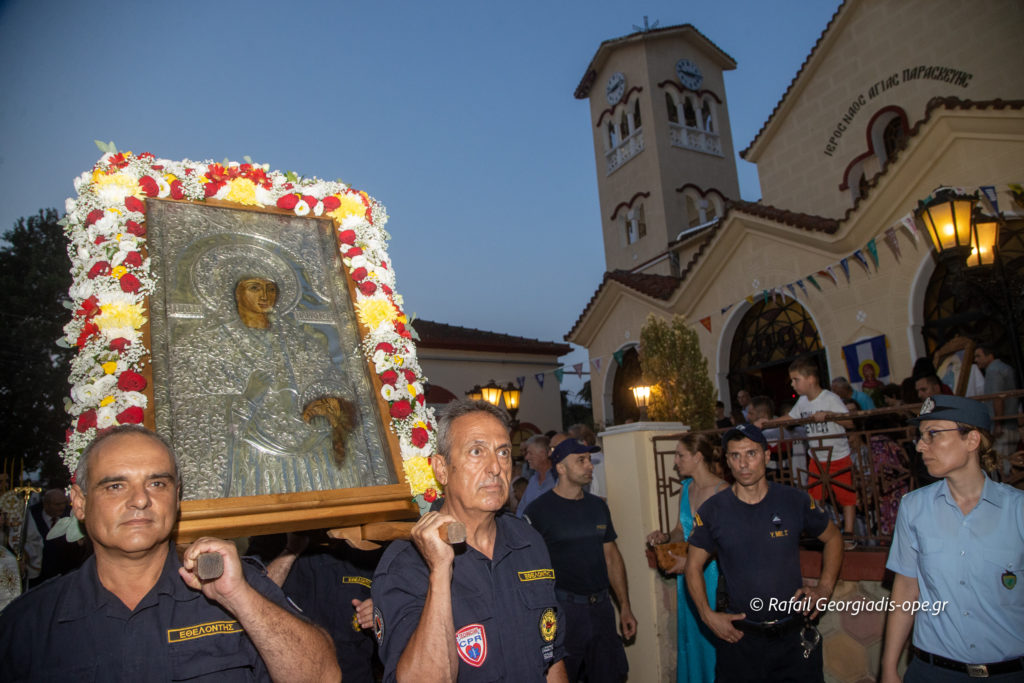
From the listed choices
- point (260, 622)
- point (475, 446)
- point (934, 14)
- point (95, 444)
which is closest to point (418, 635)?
point (260, 622)

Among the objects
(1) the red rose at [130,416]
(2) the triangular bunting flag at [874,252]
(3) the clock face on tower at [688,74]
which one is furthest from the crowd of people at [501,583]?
(3) the clock face on tower at [688,74]

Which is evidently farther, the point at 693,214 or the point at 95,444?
the point at 693,214

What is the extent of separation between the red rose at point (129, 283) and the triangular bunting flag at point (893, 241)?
10351 millimetres

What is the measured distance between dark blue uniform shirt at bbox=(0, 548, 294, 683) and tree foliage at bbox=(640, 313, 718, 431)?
8.90m

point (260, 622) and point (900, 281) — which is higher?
point (900, 281)

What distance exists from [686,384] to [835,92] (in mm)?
8331

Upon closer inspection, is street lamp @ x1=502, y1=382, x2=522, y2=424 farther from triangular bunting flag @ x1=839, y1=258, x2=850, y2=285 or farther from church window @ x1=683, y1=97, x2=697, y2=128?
church window @ x1=683, y1=97, x2=697, y2=128

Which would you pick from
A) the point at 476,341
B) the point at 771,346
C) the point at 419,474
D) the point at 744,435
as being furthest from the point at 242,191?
the point at 476,341

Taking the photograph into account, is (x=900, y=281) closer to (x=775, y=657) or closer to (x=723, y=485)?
(x=723, y=485)

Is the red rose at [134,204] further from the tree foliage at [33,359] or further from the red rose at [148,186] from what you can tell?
the tree foliage at [33,359]

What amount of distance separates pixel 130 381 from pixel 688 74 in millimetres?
22820

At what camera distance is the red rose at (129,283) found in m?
3.19

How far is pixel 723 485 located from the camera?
5.27m

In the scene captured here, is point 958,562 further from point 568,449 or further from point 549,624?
point 568,449
